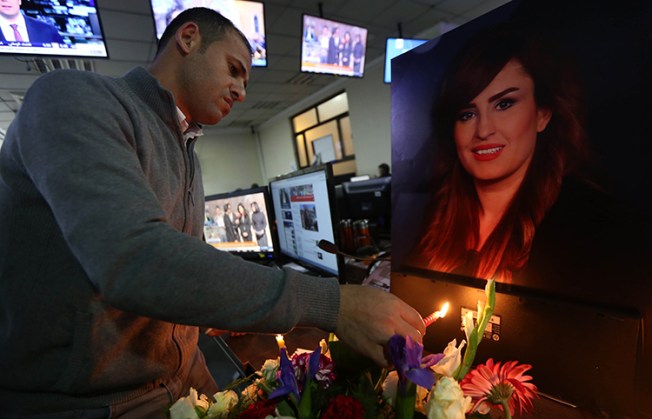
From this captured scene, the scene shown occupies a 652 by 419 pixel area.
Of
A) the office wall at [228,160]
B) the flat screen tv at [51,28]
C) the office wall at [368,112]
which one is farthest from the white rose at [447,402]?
the office wall at [228,160]

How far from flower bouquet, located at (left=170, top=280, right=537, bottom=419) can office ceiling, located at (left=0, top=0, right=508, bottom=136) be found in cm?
→ 369

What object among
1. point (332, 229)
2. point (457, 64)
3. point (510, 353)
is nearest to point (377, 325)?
point (510, 353)

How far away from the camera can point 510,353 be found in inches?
23.1

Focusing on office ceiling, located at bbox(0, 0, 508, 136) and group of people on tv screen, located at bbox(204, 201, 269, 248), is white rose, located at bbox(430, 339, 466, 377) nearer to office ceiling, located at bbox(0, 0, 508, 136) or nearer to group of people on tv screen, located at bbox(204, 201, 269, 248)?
group of people on tv screen, located at bbox(204, 201, 269, 248)

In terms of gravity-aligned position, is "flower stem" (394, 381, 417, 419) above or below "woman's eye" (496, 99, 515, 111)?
below

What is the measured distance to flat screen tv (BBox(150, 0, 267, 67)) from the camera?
2.30m

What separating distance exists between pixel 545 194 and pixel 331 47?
3384 mm

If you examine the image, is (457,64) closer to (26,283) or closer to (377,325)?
(377,325)

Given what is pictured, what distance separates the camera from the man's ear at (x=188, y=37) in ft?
2.64

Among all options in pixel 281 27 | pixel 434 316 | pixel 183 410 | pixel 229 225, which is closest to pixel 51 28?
pixel 229 225

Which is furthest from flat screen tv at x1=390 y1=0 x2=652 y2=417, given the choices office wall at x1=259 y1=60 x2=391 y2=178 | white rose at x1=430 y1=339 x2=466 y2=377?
office wall at x1=259 y1=60 x2=391 y2=178

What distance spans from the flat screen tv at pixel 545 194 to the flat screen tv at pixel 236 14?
6.22 ft

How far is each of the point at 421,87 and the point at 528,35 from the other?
22 centimetres

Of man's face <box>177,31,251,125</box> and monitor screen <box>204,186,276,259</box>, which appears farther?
monitor screen <box>204,186,276,259</box>
